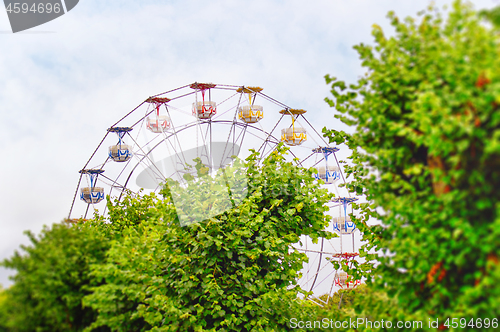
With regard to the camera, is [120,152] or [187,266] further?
[120,152]

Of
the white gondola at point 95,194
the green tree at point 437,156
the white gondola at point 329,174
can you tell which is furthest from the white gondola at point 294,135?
the green tree at point 437,156

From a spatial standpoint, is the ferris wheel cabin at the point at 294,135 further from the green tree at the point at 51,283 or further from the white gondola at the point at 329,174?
the green tree at the point at 51,283

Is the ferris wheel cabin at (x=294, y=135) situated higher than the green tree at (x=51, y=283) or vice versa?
the ferris wheel cabin at (x=294, y=135)

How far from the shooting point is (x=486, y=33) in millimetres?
3398

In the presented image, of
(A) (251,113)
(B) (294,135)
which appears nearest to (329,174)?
(B) (294,135)

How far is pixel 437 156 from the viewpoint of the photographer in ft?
13.5

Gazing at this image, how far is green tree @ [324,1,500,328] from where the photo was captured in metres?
3.48

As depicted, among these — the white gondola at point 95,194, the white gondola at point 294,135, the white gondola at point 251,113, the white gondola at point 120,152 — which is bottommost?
the white gondola at point 95,194

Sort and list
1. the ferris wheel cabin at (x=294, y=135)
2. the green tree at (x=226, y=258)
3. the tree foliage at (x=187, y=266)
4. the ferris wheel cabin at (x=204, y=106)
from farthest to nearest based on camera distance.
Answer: the ferris wheel cabin at (x=294, y=135) → the ferris wheel cabin at (x=204, y=106) → the green tree at (x=226, y=258) → the tree foliage at (x=187, y=266)

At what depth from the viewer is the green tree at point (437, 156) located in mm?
3477

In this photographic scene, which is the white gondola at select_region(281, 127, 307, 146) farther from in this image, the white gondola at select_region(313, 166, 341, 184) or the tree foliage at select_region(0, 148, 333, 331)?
the tree foliage at select_region(0, 148, 333, 331)

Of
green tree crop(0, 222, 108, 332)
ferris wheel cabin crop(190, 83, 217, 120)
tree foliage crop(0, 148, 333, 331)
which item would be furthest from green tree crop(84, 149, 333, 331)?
ferris wheel cabin crop(190, 83, 217, 120)

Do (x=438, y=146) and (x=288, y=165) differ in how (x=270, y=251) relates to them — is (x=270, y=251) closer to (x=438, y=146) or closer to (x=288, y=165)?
(x=288, y=165)

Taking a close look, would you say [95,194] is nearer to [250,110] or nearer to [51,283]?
[250,110]
